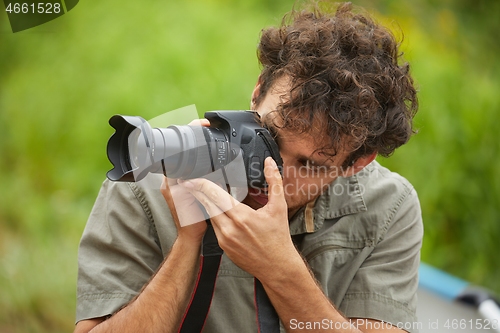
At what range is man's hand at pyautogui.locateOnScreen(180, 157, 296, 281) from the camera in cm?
117

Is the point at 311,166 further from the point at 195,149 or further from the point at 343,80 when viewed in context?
the point at 195,149

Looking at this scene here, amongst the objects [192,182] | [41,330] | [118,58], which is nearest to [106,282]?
[192,182]

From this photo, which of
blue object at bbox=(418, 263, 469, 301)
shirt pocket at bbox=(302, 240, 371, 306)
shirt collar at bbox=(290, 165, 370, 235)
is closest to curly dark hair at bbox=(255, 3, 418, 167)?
shirt collar at bbox=(290, 165, 370, 235)

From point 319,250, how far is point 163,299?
19.1 inches

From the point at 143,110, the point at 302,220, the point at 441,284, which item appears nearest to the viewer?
the point at 302,220

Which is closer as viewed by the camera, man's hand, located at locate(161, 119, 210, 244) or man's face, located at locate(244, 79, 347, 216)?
man's hand, located at locate(161, 119, 210, 244)

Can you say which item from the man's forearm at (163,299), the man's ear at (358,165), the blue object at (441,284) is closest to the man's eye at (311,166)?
the man's ear at (358,165)

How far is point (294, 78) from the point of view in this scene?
146 cm

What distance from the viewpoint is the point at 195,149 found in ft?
3.78

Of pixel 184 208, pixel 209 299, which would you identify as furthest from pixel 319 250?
pixel 184 208

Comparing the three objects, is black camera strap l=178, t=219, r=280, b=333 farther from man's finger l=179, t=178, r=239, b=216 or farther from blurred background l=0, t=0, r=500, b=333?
blurred background l=0, t=0, r=500, b=333

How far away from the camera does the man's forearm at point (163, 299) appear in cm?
128

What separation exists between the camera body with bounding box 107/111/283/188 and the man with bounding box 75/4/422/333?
0.15 feet

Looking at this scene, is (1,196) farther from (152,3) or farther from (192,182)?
(192,182)
